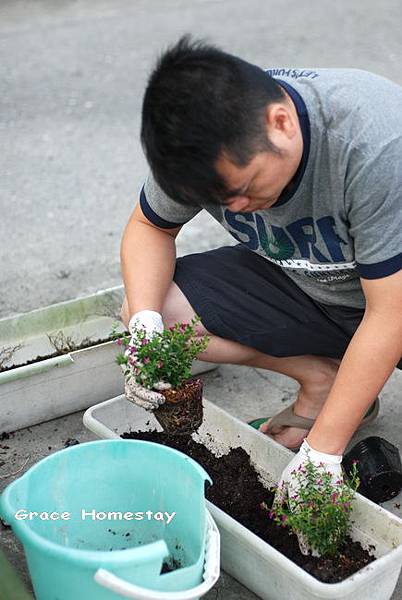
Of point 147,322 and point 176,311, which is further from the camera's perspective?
point 176,311

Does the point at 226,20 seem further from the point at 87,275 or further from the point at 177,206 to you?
the point at 177,206

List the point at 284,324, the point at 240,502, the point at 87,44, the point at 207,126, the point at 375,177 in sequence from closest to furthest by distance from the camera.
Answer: the point at 207,126
the point at 375,177
the point at 240,502
the point at 284,324
the point at 87,44

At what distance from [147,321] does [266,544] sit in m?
0.59

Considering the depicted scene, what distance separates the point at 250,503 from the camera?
196 cm

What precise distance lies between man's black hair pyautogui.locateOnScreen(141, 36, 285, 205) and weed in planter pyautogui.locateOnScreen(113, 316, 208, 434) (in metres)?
0.40

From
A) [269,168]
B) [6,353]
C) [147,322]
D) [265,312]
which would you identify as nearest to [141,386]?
[147,322]

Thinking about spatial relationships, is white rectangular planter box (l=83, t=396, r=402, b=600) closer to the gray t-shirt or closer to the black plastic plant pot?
the black plastic plant pot

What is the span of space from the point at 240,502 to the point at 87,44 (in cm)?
451

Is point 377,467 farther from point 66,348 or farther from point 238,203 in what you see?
point 66,348

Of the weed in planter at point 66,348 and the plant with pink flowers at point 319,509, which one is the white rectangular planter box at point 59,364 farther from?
the plant with pink flowers at point 319,509

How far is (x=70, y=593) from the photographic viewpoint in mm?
1529

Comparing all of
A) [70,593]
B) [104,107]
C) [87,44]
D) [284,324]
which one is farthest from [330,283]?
[87,44]

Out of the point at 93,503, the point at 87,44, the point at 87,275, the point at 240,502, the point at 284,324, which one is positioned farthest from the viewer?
the point at 87,44

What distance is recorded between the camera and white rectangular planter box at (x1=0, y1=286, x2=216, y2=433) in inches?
90.9
